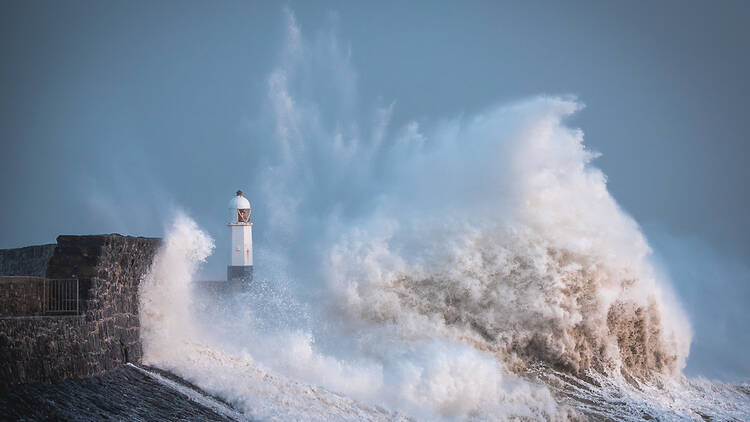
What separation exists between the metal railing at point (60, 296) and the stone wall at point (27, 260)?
124cm

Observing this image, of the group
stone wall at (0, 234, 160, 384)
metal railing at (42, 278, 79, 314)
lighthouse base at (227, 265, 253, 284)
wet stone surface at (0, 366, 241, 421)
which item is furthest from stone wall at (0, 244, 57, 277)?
lighthouse base at (227, 265, 253, 284)

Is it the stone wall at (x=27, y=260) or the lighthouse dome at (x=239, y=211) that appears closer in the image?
the stone wall at (x=27, y=260)

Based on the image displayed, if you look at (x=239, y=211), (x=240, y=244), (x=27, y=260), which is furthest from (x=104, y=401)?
(x=239, y=211)

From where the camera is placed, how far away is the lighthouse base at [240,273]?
1706 centimetres

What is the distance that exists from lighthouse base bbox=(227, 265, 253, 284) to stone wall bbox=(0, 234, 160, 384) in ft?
28.5

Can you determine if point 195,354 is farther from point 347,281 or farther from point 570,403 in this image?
point 570,403

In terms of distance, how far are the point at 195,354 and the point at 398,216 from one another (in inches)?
262

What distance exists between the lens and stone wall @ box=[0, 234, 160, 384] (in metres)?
5.39

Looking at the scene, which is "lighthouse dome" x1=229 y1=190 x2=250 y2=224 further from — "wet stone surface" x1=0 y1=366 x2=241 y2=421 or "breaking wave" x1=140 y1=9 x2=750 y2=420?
"wet stone surface" x1=0 y1=366 x2=241 y2=421

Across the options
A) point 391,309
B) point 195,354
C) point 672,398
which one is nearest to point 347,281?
point 391,309

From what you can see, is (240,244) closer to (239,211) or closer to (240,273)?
(240,273)

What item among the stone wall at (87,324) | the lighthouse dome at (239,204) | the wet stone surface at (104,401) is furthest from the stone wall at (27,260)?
the lighthouse dome at (239,204)

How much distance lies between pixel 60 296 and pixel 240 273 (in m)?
10.5

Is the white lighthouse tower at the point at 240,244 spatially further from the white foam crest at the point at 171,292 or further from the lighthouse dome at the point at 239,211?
the white foam crest at the point at 171,292
